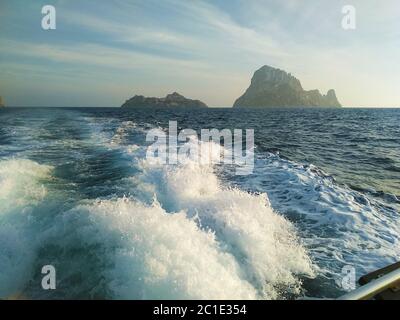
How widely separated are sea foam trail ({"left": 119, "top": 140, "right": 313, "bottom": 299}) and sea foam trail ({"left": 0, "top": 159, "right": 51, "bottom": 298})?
2891 millimetres

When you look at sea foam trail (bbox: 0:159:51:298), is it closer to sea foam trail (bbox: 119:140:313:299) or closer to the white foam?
the white foam

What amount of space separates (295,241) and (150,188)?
15.1 ft

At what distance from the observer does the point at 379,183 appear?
518 inches

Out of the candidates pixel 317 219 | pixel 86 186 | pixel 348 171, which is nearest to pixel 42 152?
pixel 86 186

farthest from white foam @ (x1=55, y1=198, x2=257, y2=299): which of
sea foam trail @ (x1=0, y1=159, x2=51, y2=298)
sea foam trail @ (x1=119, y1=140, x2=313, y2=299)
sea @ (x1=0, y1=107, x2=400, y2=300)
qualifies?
sea foam trail @ (x1=0, y1=159, x2=51, y2=298)

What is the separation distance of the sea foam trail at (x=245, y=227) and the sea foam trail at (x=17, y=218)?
289 centimetres

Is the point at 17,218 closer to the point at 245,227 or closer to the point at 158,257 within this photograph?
the point at 158,257

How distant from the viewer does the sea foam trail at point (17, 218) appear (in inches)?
215

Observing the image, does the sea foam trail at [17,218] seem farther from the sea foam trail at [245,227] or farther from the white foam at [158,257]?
the sea foam trail at [245,227]

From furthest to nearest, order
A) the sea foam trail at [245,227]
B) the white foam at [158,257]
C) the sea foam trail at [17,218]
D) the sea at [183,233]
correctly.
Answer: the sea foam trail at [245,227] < the sea foam trail at [17,218] < the sea at [183,233] < the white foam at [158,257]

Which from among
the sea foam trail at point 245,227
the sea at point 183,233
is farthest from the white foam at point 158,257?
the sea foam trail at point 245,227

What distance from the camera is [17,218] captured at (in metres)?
7.39

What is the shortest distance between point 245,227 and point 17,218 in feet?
17.3

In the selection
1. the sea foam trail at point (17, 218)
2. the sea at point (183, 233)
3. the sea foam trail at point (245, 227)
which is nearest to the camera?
the sea at point (183, 233)
